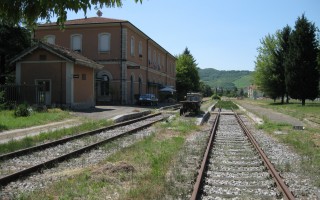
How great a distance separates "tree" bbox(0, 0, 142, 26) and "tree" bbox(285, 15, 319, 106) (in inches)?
1843

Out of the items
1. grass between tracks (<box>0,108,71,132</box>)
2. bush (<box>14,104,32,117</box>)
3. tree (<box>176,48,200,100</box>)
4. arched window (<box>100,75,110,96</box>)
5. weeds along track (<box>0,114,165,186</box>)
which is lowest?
weeds along track (<box>0,114,165,186</box>)

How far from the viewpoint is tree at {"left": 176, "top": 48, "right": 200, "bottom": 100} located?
88688 millimetres

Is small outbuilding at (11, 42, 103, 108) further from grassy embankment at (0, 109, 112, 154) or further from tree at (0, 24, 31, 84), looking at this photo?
grassy embankment at (0, 109, 112, 154)

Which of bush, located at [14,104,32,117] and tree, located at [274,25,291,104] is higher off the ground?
tree, located at [274,25,291,104]

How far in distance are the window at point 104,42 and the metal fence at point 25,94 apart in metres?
17.1

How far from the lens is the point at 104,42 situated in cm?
4700

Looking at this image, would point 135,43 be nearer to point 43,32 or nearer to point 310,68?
point 43,32

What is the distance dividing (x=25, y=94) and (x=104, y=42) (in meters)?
18.4

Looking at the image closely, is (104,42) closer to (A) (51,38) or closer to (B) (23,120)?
(A) (51,38)

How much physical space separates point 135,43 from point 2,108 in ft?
87.8

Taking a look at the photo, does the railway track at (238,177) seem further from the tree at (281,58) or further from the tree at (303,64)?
the tree at (281,58)

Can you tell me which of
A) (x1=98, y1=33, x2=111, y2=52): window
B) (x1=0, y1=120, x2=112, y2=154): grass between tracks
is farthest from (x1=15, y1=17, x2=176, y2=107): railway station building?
(x1=0, y1=120, x2=112, y2=154): grass between tracks

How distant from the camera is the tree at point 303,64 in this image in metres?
48.2

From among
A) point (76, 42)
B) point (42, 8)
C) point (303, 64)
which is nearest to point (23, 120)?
point (42, 8)
